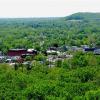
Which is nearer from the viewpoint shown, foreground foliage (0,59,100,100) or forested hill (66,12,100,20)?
foreground foliage (0,59,100,100)

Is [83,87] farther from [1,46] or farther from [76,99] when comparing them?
[1,46]

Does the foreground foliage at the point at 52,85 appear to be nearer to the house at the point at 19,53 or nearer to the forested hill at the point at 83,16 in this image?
the house at the point at 19,53

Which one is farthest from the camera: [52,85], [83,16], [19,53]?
[83,16]

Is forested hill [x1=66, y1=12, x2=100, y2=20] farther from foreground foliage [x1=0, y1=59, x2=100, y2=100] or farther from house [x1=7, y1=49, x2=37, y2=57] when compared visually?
foreground foliage [x1=0, y1=59, x2=100, y2=100]

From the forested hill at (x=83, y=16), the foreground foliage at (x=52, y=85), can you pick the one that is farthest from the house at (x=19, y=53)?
the forested hill at (x=83, y=16)

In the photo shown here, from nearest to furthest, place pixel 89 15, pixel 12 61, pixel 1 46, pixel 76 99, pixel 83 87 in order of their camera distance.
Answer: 1. pixel 76 99
2. pixel 83 87
3. pixel 12 61
4. pixel 1 46
5. pixel 89 15

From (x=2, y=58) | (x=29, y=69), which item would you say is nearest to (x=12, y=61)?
(x=2, y=58)

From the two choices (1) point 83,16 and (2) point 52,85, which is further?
(1) point 83,16

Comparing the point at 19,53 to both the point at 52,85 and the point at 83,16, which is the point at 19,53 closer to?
the point at 52,85

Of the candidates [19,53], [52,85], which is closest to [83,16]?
[19,53]

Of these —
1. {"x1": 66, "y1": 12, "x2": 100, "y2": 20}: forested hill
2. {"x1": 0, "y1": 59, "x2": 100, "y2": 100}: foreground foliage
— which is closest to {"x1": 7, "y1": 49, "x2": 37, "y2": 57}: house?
{"x1": 0, "y1": 59, "x2": 100, "y2": 100}: foreground foliage

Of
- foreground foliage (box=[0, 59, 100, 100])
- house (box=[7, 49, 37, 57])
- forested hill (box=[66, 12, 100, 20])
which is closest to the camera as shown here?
foreground foliage (box=[0, 59, 100, 100])
